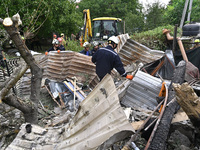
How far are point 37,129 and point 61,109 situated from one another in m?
1.95

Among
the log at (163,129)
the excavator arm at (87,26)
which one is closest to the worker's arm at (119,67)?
the log at (163,129)

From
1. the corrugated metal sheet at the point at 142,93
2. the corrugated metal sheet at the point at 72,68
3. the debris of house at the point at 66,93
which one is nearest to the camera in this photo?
the corrugated metal sheet at the point at 142,93

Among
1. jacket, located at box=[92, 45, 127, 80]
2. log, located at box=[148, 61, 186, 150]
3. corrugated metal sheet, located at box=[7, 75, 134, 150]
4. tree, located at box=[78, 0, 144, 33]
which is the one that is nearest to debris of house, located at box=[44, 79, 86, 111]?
jacket, located at box=[92, 45, 127, 80]

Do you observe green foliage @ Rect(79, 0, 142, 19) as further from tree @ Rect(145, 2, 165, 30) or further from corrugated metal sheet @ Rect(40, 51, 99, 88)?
corrugated metal sheet @ Rect(40, 51, 99, 88)

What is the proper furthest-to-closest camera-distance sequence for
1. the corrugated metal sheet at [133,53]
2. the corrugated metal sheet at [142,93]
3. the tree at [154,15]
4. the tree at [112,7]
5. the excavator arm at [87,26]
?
the tree at [112,7], the tree at [154,15], the excavator arm at [87,26], the corrugated metal sheet at [133,53], the corrugated metal sheet at [142,93]

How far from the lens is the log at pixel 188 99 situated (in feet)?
7.18

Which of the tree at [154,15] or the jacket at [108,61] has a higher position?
the tree at [154,15]

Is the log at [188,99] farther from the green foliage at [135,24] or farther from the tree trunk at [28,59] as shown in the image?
the green foliage at [135,24]

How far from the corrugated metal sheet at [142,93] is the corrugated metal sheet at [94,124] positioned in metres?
2.52

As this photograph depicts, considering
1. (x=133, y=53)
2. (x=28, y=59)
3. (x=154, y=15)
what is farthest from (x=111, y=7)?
(x=28, y=59)

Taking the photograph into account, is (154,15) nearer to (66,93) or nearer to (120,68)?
(120,68)

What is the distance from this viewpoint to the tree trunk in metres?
2.40

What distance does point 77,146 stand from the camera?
5.86ft

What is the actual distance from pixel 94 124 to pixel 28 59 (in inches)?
70.4
